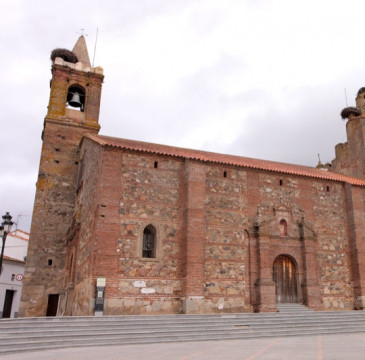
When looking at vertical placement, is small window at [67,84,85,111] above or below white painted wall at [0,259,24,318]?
above

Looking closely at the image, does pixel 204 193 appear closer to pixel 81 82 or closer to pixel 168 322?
pixel 168 322

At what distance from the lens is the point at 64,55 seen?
82.1 ft

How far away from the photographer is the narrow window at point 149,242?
17094 mm

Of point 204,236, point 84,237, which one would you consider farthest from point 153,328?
point 84,237

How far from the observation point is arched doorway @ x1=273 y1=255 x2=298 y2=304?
18844 millimetres

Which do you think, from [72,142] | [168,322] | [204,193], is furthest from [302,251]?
[72,142]

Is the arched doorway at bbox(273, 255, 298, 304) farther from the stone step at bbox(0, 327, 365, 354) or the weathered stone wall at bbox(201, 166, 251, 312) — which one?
the stone step at bbox(0, 327, 365, 354)

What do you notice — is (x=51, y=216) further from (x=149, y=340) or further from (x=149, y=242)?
(x=149, y=340)

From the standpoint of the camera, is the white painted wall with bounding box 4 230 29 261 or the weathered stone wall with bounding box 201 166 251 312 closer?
the weathered stone wall with bounding box 201 166 251 312

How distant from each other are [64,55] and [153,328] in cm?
1882

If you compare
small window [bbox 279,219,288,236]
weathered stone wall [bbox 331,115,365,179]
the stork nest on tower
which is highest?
the stork nest on tower

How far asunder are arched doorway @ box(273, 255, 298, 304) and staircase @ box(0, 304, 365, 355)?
2524 mm

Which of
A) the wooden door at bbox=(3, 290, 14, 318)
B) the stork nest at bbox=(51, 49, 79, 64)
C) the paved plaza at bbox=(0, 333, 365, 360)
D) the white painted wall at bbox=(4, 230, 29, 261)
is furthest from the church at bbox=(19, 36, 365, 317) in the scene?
A: the white painted wall at bbox=(4, 230, 29, 261)

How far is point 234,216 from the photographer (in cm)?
1866
